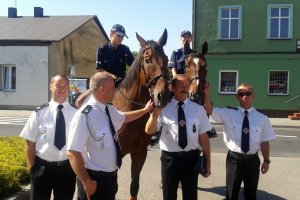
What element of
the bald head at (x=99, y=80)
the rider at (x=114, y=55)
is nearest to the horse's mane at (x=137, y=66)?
the rider at (x=114, y=55)

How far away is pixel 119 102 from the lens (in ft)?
19.0

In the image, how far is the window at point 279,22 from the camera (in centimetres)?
2506

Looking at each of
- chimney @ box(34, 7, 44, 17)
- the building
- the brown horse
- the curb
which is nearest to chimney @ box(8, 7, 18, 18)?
chimney @ box(34, 7, 44, 17)

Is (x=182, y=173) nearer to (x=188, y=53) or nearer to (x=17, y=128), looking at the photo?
(x=188, y=53)

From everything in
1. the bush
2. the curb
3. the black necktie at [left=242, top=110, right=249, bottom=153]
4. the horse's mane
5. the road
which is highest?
the horse's mane

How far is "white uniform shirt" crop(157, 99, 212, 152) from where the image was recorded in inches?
175

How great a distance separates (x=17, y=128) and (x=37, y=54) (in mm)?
11584

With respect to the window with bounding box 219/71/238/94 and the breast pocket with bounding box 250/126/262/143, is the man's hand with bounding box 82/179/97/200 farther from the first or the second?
the window with bounding box 219/71/238/94

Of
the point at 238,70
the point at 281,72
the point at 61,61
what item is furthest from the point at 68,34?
the point at 281,72

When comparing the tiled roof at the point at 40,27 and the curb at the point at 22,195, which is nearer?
the curb at the point at 22,195

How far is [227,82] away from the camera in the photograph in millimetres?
25625

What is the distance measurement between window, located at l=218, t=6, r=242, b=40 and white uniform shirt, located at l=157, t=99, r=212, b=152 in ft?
72.9

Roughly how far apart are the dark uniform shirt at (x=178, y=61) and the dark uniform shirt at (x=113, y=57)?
35.9 inches

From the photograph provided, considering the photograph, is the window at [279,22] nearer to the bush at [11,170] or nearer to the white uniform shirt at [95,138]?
the bush at [11,170]
